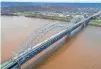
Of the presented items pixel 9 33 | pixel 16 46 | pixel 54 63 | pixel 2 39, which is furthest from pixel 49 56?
pixel 9 33

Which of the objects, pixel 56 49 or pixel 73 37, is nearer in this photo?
pixel 56 49

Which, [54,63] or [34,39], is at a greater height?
[34,39]

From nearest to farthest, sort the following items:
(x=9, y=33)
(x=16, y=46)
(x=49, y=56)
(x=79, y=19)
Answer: (x=49, y=56) < (x=16, y=46) < (x=9, y=33) < (x=79, y=19)

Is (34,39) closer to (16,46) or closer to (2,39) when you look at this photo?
(16,46)

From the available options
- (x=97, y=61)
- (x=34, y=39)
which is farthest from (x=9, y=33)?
(x=97, y=61)

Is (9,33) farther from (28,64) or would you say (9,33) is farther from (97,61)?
(97,61)

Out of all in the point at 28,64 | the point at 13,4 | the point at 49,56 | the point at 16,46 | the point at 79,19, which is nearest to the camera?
the point at 28,64

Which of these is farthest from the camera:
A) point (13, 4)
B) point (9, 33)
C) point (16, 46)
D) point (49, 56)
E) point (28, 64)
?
point (13, 4)
